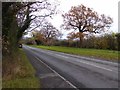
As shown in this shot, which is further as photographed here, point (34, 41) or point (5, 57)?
point (34, 41)

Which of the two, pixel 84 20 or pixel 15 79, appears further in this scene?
pixel 84 20

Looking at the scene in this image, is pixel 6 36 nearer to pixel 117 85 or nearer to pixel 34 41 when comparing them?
pixel 117 85

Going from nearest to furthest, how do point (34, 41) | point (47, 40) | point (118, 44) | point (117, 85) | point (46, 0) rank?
point (117, 85)
point (46, 0)
point (118, 44)
point (47, 40)
point (34, 41)

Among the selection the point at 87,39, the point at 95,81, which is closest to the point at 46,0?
the point at 95,81

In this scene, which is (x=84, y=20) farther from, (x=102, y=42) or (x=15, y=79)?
(x=15, y=79)

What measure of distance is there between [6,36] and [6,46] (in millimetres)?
1313

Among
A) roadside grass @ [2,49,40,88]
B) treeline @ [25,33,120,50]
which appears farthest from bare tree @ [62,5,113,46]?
roadside grass @ [2,49,40,88]

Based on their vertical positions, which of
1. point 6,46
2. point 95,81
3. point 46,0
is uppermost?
point 46,0

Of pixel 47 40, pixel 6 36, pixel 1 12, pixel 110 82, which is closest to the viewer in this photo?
pixel 110 82

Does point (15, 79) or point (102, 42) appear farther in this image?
point (102, 42)

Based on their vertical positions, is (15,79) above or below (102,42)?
below

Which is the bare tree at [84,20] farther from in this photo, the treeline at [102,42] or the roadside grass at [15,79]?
the roadside grass at [15,79]

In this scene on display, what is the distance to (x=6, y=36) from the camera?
2011 centimetres

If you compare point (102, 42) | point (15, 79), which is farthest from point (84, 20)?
point (15, 79)
